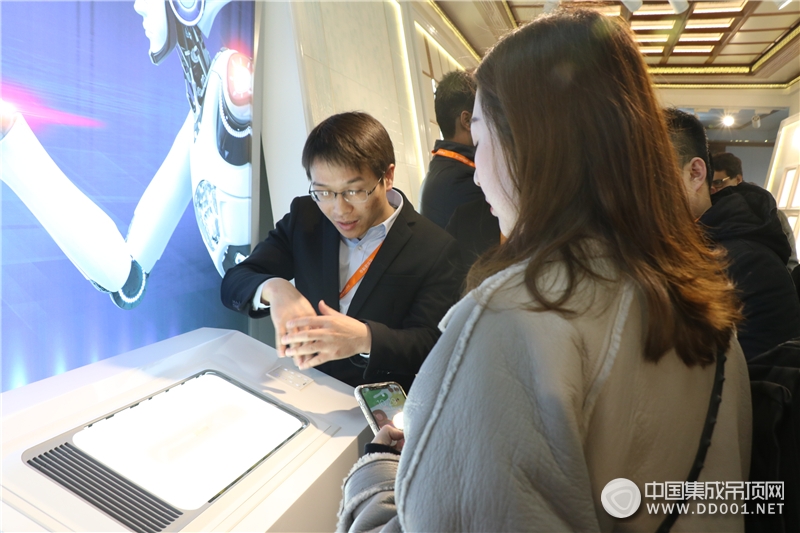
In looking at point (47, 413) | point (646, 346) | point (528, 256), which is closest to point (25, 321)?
point (47, 413)

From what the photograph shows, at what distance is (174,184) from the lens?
1.67 metres

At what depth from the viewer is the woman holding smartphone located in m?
0.50

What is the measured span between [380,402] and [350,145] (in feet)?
2.41

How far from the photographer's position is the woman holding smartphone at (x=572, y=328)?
502mm

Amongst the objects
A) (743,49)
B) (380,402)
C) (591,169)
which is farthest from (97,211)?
(743,49)

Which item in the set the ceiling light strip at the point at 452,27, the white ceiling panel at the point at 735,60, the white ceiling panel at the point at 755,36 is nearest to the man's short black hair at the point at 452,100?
the ceiling light strip at the point at 452,27

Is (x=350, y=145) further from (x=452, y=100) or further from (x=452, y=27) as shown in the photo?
(x=452, y=27)

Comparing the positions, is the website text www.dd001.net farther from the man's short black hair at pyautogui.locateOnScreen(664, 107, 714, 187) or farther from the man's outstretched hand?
the man's short black hair at pyautogui.locateOnScreen(664, 107, 714, 187)

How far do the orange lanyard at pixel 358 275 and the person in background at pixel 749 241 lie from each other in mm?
868

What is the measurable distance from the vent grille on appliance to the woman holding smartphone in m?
0.38

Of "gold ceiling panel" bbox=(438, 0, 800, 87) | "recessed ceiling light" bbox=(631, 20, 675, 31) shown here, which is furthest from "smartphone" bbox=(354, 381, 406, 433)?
"recessed ceiling light" bbox=(631, 20, 675, 31)

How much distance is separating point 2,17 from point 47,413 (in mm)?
823

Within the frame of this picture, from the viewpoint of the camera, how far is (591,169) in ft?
1.97

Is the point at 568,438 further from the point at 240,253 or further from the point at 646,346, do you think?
the point at 240,253
